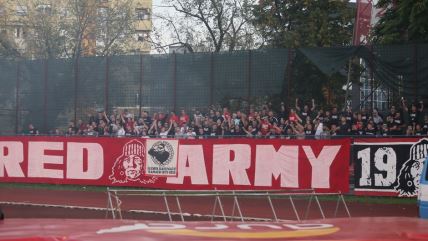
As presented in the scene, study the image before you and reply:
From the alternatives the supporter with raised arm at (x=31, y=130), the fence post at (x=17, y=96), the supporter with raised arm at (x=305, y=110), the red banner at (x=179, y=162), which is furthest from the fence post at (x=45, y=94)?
the supporter with raised arm at (x=305, y=110)

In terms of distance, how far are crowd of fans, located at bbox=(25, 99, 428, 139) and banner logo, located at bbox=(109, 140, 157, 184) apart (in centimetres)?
81

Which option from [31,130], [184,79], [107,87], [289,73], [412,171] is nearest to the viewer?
[412,171]

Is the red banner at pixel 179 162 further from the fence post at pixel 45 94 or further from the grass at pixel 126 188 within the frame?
A: the fence post at pixel 45 94

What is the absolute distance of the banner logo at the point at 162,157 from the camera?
75.2 ft

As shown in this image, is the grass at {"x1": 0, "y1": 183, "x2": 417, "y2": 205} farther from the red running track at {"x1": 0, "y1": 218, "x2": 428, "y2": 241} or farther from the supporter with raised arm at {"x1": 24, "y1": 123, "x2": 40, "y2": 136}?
the red running track at {"x1": 0, "y1": 218, "x2": 428, "y2": 241}

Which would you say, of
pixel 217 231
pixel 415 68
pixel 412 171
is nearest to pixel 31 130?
pixel 415 68

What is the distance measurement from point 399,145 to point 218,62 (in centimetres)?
939

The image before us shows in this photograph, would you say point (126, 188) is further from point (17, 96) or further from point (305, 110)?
point (17, 96)

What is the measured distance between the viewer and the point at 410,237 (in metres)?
3.38

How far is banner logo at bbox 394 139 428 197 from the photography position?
18250 mm

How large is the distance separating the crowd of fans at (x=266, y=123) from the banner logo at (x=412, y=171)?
144 cm

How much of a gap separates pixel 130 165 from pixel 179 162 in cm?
218

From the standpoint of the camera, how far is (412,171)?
18.4 meters

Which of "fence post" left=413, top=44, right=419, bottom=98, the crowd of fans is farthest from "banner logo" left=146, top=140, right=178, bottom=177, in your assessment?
"fence post" left=413, top=44, right=419, bottom=98
